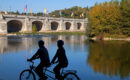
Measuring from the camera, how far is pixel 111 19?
40.0 metres

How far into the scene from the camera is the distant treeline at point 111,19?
3916cm

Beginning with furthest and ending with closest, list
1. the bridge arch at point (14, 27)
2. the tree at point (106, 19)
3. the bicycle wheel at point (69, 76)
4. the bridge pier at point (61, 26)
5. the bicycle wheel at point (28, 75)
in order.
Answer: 1. the bridge pier at point (61, 26)
2. the bridge arch at point (14, 27)
3. the tree at point (106, 19)
4. the bicycle wheel at point (28, 75)
5. the bicycle wheel at point (69, 76)

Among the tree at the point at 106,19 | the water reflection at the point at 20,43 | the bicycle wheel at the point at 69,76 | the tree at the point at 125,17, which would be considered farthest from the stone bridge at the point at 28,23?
the bicycle wheel at the point at 69,76

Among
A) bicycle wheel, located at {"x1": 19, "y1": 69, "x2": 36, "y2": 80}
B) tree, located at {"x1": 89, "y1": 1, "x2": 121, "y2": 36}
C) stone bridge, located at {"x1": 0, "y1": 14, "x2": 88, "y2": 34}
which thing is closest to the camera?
bicycle wheel, located at {"x1": 19, "y1": 69, "x2": 36, "y2": 80}

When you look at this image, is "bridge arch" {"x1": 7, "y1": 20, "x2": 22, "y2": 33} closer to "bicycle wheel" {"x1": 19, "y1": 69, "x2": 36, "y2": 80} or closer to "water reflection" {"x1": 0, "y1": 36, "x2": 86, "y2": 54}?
"water reflection" {"x1": 0, "y1": 36, "x2": 86, "y2": 54}

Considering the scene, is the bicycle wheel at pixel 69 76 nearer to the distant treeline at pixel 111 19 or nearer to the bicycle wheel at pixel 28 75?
the bicycle wheel at pixel 28 75

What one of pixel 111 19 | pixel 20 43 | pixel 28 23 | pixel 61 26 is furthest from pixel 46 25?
pixel 20 43

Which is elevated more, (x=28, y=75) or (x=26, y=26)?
(x=26, y=26)

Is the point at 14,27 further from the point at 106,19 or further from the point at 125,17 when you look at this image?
the point at 125,17

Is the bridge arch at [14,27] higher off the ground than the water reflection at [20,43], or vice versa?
the bridge arch at [14,27]

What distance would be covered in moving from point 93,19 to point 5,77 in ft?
116

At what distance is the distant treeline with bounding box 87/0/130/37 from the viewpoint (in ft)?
128

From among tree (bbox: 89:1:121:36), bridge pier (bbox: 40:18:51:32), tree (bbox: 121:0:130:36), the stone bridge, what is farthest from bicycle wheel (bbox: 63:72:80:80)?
bridge pier (bbox: 40:18:51:32)

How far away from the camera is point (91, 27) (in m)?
41.6
